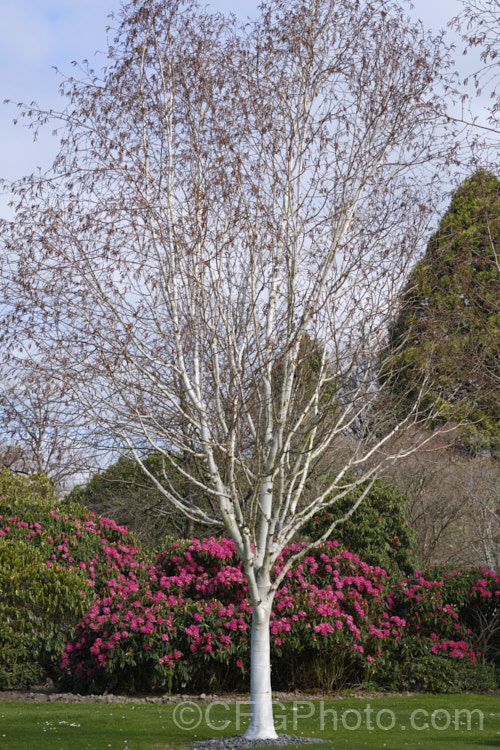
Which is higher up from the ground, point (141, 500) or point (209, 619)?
point (141, 500)

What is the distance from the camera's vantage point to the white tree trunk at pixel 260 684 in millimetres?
5922

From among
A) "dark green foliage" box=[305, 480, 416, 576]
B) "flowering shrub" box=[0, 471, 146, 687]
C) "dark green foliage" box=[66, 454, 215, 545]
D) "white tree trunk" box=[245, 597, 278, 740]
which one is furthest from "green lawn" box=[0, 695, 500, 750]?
→ "dark green foliage" box=[66, 454, 215, 545]

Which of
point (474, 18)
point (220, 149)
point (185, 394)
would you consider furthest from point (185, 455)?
point (474, 18)

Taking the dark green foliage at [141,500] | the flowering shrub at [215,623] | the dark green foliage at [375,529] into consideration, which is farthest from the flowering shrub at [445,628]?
the dark green foliage at [141,500]

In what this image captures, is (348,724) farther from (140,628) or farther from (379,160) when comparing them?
(379,160)

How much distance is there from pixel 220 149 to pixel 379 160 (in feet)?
4.74

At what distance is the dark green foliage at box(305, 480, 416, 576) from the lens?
39.0 ft

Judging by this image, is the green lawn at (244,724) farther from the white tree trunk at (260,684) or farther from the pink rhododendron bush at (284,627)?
the pink rhododendron bush at (284,627)

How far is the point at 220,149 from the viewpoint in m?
6.79

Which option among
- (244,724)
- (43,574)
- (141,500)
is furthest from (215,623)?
(141,500)

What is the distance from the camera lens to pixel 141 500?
14.6 metres

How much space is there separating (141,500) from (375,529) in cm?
477

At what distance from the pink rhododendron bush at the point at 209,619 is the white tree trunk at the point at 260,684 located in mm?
2581

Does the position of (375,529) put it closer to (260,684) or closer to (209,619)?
(209,619)
